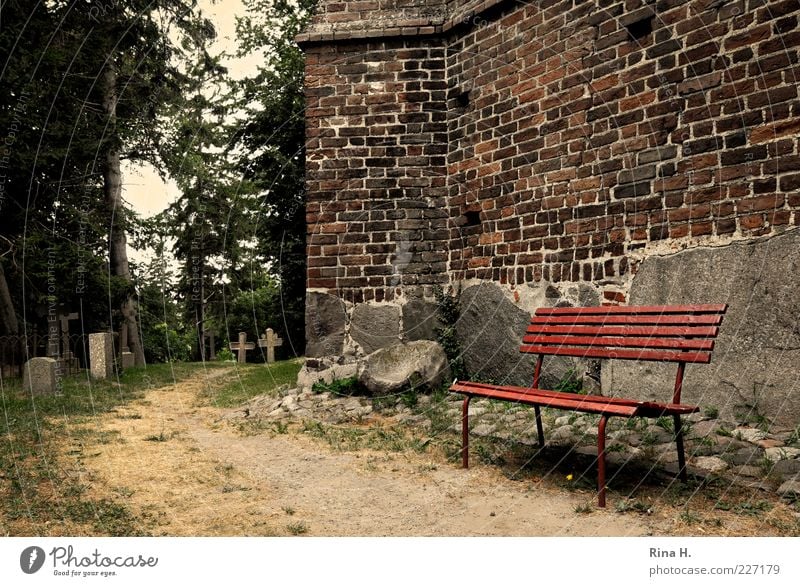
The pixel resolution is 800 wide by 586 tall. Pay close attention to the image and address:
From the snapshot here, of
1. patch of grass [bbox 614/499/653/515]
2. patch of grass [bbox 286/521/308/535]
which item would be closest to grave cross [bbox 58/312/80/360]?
patch of grass [bbox 286/521/308/535]

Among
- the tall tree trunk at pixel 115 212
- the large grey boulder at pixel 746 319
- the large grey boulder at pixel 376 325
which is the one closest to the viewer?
the large grey boulder at pixel 746 319

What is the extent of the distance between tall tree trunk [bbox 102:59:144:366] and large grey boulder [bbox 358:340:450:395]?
5.26m

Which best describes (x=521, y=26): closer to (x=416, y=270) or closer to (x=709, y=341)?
(x=416, y=270)

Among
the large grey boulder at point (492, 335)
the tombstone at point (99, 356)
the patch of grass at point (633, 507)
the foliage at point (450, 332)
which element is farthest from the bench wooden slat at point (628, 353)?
the tombstone at point (99, 356)

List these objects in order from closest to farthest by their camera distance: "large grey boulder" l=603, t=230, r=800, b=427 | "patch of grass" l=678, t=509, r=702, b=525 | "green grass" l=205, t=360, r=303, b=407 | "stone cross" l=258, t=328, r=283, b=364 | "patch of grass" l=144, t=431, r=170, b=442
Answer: "patch of grass" l=678, t=509, r=702, b=525 < "large grey boulder" l=603, t=230, r=800, b=427 < "patch of grass" l=144, t=431, r=170, b=442 < "green grass" l=205, t=360, r=303, b=407 < "stone cross" l=258, t=328, r=283, b=364

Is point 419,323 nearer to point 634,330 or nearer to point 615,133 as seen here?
point 615,133

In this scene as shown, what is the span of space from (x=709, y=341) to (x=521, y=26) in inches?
168

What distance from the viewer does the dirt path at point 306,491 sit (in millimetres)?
3221

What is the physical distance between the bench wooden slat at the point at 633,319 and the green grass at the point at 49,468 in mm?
3010

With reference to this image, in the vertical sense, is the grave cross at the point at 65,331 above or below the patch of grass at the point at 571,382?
above

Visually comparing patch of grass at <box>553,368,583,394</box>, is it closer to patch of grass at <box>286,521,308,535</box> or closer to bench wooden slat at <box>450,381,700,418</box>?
bench wooden slat at <box>450,381,700,418</box>

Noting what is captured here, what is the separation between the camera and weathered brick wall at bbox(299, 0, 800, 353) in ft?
15.4

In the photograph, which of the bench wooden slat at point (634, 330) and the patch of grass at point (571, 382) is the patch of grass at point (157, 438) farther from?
the patch of grass at point (571, 382)

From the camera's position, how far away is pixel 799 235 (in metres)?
4.37
